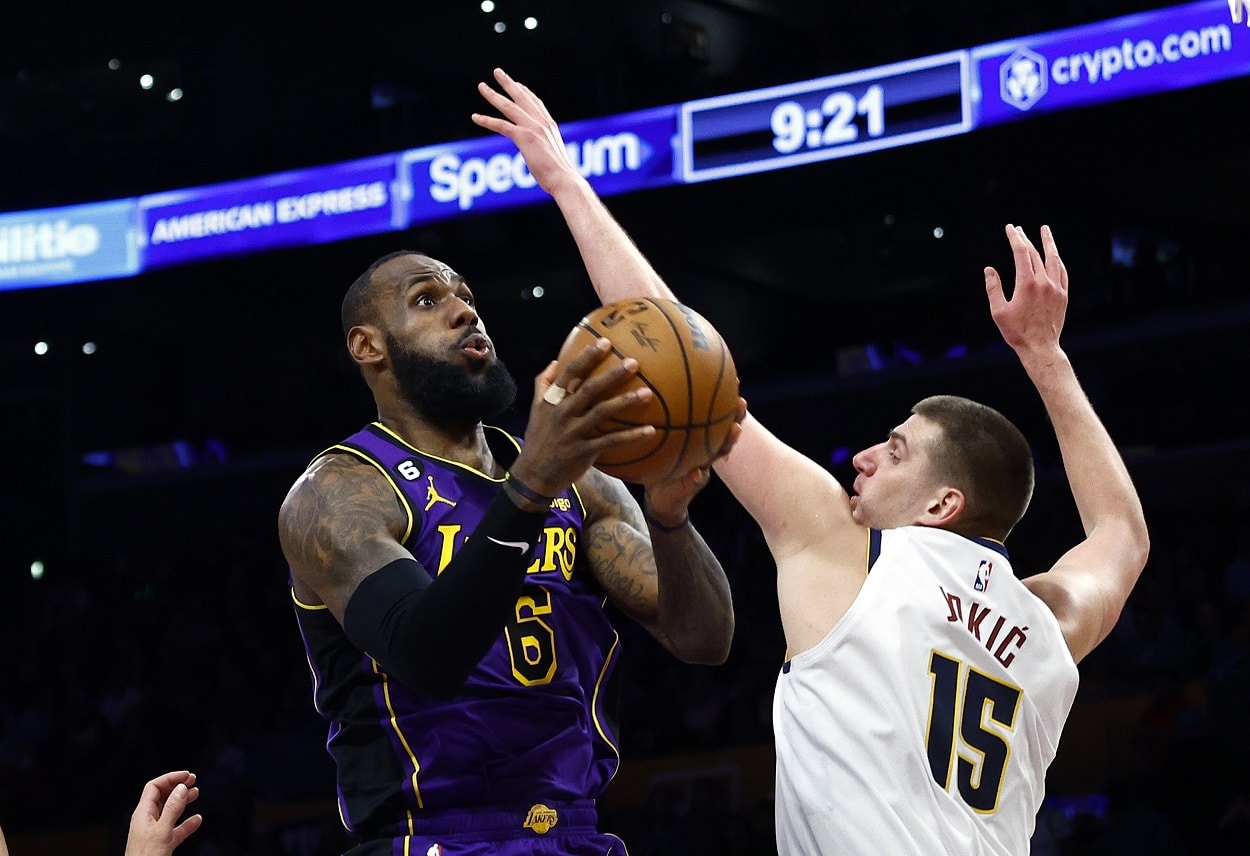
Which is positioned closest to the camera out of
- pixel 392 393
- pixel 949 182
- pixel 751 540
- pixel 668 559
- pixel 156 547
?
pixel 668 559

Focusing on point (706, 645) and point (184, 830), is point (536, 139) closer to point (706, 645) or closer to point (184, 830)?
point (706, 645)

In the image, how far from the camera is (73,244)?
16.1 m

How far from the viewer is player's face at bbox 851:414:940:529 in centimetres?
301

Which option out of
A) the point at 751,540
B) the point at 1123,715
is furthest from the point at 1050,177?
the point at 1123,715

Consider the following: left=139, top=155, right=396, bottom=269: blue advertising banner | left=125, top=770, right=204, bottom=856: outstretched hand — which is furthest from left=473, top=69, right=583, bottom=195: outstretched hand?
left=139, top=155, right=396, bottom=269: blue advertising banner

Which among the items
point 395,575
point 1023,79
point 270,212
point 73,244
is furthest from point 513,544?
point 73,244

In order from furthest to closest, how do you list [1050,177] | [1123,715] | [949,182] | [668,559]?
[1050,177]
[949,182]
[1123,715]
[668,559]

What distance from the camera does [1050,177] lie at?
51.7 ft

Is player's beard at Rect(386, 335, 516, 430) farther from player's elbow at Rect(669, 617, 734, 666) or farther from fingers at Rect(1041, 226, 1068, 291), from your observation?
fingers at Rect(1041, 226, 1068, 291)

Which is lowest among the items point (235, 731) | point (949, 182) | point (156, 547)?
point (235, 731)

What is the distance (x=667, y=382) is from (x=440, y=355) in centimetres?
97

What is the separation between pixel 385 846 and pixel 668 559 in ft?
2.59

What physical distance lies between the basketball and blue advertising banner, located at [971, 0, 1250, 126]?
10.3 meters

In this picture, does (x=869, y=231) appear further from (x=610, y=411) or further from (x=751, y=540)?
(x=610, y=411)
